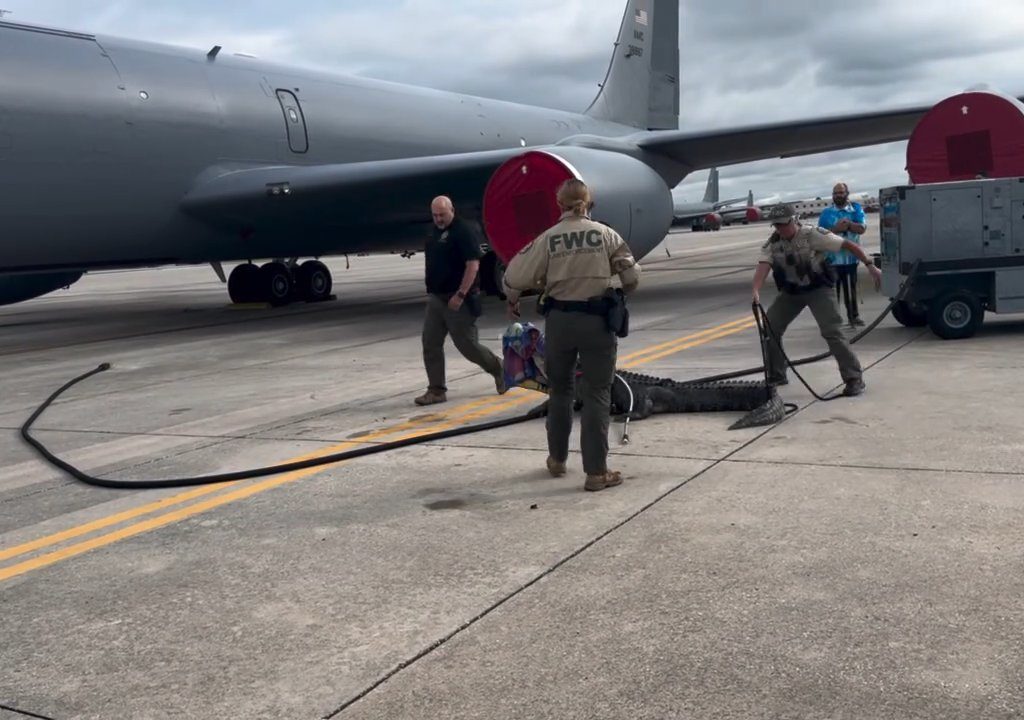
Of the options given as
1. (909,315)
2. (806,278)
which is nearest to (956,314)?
(909,315)

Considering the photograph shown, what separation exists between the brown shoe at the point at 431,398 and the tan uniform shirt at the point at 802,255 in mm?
2569

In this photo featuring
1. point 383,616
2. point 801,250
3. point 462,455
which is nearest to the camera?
point 383,616

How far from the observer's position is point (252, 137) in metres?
14.3

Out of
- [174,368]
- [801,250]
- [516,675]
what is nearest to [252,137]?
[174,368]

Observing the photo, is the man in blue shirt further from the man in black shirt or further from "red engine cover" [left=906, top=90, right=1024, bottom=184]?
the man in black shirt

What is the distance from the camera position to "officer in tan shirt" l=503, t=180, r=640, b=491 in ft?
17.1

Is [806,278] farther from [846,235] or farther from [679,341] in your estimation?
[846,235]

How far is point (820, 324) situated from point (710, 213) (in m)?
45.7

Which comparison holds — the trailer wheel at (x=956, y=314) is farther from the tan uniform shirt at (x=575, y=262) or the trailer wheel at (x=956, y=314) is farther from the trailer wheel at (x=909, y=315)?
the tan uniform shirt at (x=575, y=262)

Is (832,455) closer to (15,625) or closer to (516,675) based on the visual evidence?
(516,675)

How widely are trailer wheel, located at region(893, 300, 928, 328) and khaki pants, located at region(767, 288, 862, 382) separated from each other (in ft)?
11.0

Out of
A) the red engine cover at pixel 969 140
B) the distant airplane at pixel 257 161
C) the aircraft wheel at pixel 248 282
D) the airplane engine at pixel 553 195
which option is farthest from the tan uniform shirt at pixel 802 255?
the aircraft wheel at pixel 248 282

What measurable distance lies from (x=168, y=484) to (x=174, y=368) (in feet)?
17.4

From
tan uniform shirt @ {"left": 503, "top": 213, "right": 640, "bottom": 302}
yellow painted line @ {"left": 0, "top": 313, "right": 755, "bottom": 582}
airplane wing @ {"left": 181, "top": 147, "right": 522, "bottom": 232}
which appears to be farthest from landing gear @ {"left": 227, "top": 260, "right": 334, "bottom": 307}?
tan uniform shirt @ {"left": 503, "top": 213, "right": 640, "bottom": 302}
